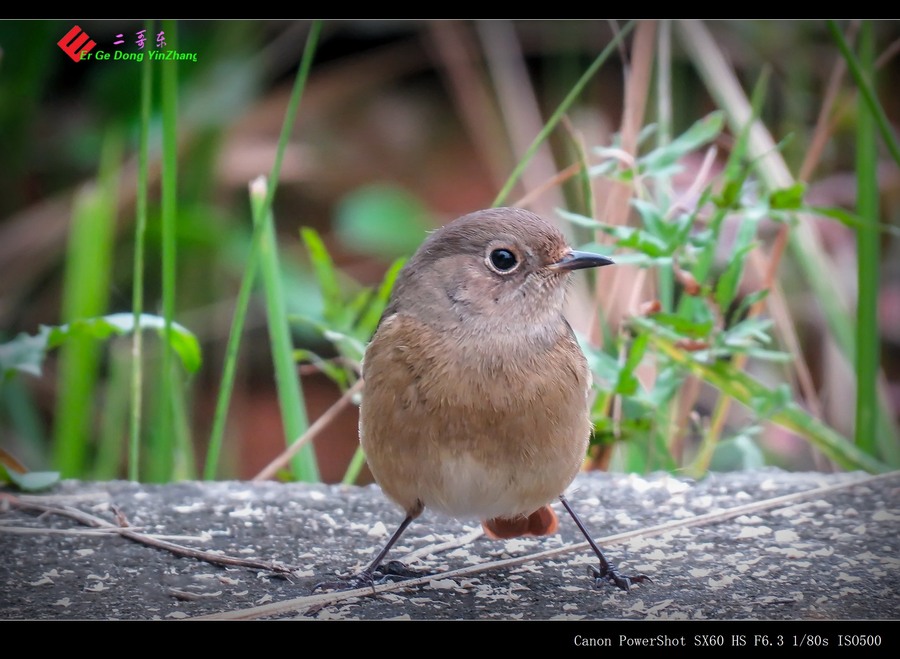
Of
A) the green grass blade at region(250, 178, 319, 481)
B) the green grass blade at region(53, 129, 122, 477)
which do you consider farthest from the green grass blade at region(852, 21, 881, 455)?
the green grass blade at region(53, 129, 122, 477)

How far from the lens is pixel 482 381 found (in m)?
2.69

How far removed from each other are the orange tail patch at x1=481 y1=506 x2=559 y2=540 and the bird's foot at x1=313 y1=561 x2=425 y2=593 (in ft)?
0.88

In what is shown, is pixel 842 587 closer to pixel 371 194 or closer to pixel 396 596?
pixel 396 596

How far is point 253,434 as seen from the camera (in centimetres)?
580

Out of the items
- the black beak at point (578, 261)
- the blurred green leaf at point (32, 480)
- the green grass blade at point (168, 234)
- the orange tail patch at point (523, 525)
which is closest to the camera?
the black beak at point (578, 261)

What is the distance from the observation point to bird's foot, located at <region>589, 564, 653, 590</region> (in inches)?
109

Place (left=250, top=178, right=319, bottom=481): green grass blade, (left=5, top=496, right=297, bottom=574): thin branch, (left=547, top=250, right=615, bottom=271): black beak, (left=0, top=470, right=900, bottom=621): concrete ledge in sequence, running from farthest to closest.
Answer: (left=250, top=178, right=319, bottom=481): green grass blade < (left=5, top=496, right=297, bottom=574): thin branch < (left=547, top=250, right=615, bottom=271): black beak < (left=0, top=470, right=900, bottom=621): concrete ledge

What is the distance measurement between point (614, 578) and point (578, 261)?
77 cm

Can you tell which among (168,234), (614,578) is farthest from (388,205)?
(614,578)

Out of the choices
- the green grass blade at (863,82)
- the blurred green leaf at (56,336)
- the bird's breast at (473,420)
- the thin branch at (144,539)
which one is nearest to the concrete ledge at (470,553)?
the thin branch at (144,539)

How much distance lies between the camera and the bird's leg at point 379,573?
274 cm

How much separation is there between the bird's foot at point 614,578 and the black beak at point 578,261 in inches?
29.4

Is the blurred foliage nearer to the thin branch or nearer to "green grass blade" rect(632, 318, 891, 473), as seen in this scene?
"green grass blade" rect(632, 318, 891, 473)

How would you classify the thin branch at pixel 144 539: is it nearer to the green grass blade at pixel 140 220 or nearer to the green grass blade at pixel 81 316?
the green grass blade at pixel 140 220
